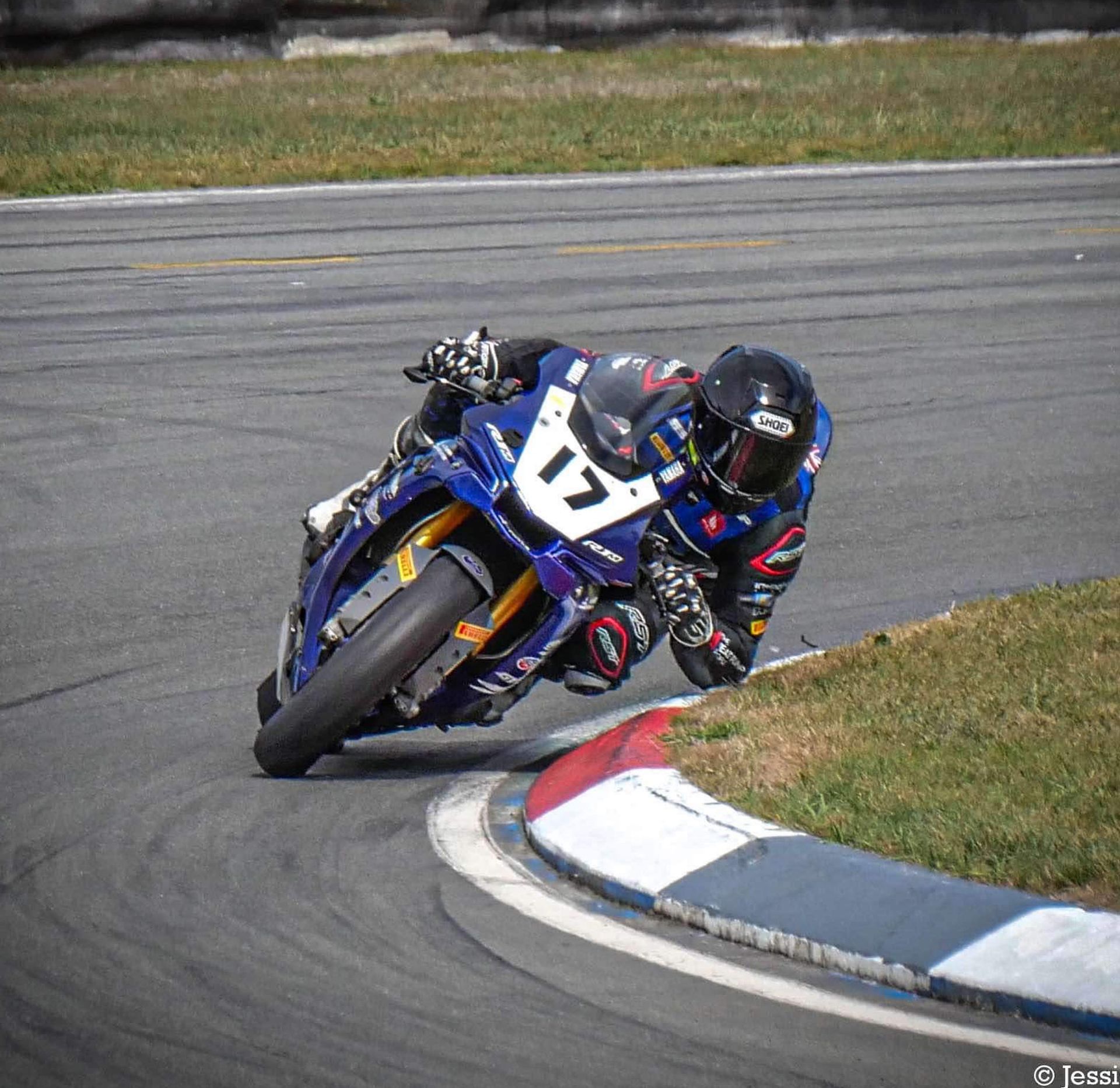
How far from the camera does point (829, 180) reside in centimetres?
1916

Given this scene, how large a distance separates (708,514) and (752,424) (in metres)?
0.53

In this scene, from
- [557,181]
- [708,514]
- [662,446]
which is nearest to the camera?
[662,446]

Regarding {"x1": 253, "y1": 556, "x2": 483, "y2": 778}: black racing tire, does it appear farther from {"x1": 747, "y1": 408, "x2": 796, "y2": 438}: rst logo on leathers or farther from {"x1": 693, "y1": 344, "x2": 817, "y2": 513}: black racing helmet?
{"x1": 747, "y1": 408, "x2": 796, "y2": 438}: rst logo on leathers

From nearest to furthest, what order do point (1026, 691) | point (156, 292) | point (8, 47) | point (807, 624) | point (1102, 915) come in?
point (1102, 915) < point (1026, 691) < point (807, 624) < point (156, 292) < point (8, 47)

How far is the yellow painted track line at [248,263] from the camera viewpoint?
14.1 m

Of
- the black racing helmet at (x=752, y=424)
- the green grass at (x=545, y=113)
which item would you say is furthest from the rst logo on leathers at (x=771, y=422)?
the green grass at (x=545, y=113)

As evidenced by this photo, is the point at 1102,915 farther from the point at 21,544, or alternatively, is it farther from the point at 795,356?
the point at 795,356

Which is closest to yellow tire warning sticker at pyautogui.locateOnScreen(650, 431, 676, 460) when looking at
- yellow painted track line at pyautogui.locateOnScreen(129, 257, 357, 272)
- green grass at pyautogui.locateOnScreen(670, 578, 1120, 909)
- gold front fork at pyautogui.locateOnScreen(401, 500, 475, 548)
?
gold front fork at pyautogui.locateOnScreen(401, 500, 475, 548)

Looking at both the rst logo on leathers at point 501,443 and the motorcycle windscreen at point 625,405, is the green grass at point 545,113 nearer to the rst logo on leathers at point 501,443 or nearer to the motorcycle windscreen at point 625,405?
the motorcycle windscreen at point 625,405

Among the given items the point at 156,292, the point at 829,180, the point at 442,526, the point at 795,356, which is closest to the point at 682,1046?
the point at 442,526

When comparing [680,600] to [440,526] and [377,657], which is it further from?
[377,657]

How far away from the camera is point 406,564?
5.56 meters

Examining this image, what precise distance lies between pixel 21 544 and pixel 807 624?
3.35 meters

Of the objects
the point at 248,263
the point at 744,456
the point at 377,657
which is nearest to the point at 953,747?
the point at 744,456
